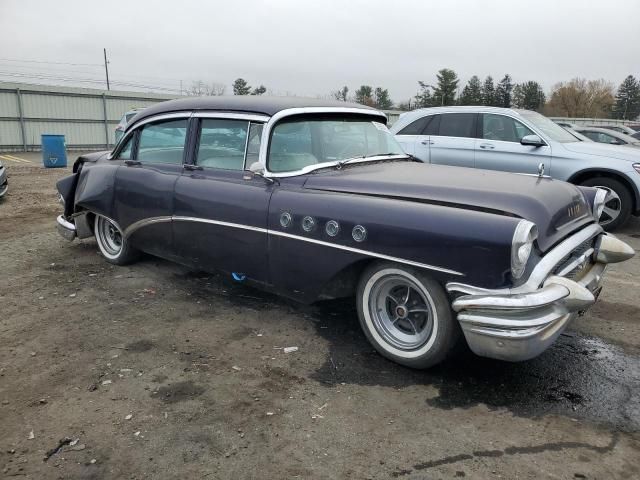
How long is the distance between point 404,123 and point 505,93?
6862 cm

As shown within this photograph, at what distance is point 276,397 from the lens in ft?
10.1

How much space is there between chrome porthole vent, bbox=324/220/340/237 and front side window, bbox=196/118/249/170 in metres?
1.08

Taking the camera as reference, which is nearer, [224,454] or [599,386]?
[224,454]

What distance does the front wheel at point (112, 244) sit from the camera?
5.49 metres

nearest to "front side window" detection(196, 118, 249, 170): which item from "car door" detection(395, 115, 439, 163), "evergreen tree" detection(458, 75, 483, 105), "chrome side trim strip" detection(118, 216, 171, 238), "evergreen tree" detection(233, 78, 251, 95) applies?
"chrome side trim strip" detection(118, 216, 171, 238)

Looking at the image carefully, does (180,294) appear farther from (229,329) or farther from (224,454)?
(224,454)

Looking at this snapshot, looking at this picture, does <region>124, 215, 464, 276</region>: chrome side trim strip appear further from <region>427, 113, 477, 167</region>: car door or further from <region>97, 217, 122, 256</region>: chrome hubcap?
<region>427, 113, 477, 167</region>: car door

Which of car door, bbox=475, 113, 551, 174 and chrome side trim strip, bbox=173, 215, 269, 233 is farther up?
car door, bbox=475, 113, 551, 174

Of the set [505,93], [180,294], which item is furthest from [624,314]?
[505,93]

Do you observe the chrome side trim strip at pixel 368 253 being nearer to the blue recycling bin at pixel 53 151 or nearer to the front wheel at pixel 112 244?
the front wheel at pixel 112 244

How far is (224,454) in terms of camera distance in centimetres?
255

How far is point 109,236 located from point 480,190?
4238 mm

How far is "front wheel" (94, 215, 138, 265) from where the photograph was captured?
5.49m

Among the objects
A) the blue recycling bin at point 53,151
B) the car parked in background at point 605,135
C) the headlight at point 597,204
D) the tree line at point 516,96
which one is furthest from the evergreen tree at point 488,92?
the headlight at point 597,204
